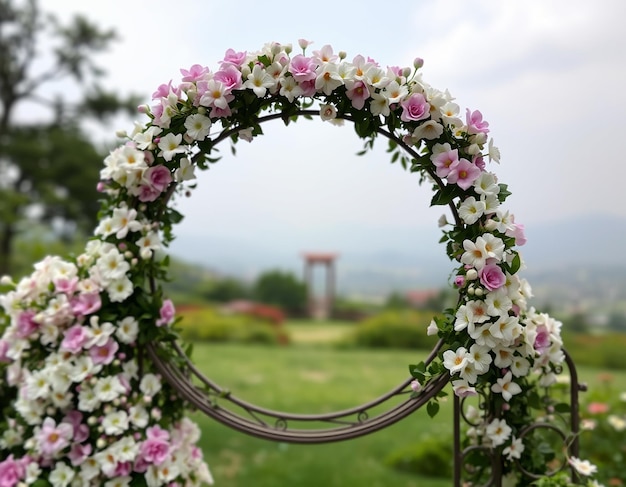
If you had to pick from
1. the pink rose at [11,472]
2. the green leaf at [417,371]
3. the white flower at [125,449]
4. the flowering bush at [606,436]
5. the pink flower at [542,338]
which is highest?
the pink flower at [542,338]

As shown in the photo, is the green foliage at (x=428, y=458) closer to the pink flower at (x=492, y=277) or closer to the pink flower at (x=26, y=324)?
the pink flower at (x=492, y=277)

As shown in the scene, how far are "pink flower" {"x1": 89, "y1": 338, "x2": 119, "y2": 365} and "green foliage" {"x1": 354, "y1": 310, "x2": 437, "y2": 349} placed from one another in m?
7.03

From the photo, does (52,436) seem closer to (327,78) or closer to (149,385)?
(149,385)

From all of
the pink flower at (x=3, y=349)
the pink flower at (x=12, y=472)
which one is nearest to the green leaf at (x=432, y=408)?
the pink flower at (x=12, y=472)

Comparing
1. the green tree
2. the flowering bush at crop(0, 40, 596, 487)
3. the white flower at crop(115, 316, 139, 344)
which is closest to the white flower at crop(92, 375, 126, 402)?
the flowering bush at crop(0, 40, 596, 487)

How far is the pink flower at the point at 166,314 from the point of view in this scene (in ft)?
5.03

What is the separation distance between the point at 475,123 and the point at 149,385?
114 cm

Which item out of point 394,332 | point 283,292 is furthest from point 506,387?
point 283,292

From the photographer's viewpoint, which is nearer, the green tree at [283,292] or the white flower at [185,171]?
the white flower at [185,171]

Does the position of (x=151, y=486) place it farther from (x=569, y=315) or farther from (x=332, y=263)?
(x=332, y=263)

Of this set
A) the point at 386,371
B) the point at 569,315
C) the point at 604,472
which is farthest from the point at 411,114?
the point at 569,315

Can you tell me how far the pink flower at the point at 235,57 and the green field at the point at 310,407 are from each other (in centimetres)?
159

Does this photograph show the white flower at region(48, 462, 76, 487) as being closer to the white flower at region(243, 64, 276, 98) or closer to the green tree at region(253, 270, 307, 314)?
the white flower at region(243, 64, 276, 98)

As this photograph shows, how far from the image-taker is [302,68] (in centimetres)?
135
